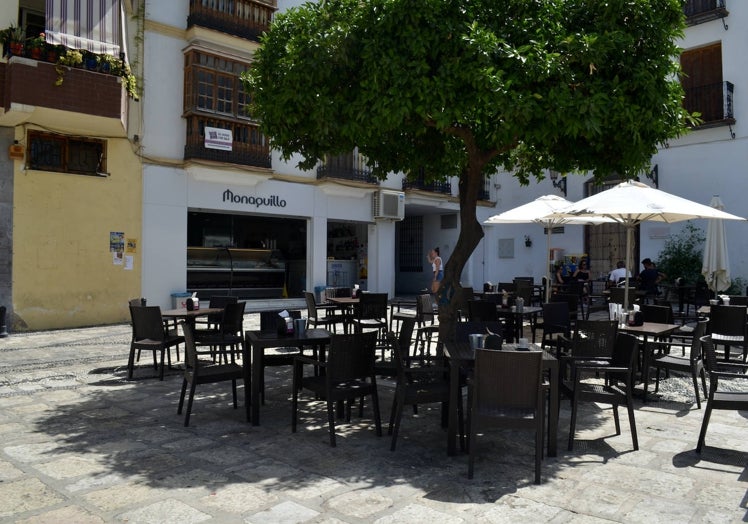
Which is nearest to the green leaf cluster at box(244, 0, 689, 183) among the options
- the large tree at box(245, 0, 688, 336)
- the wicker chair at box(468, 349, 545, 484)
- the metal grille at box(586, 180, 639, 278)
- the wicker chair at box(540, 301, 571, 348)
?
the large tree at box(245, 0, 688, 336)

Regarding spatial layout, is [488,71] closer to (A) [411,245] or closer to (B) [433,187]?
(B) [433,187]

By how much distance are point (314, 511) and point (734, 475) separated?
2.83 metres

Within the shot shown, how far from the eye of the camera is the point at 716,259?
1152 centimetres

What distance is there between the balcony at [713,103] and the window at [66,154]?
14.6m

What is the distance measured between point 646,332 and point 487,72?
3297 millimetres

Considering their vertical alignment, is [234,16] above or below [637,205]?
above

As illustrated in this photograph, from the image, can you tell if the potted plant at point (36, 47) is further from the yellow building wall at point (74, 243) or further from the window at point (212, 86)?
the window at point (212, 86)

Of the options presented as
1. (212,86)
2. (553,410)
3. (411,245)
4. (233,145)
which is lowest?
(553,410)

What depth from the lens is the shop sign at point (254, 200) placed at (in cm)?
1462

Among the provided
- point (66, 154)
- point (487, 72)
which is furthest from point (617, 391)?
point (66, 154)

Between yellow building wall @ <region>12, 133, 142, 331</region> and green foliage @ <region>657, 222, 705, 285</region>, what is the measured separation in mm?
13574

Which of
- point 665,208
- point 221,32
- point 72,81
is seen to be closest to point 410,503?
point 665,208

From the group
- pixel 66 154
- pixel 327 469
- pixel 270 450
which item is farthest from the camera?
pixel 66 154

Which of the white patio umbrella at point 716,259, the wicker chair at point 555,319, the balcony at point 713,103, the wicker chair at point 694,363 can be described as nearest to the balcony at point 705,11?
the balcony at point 713,103
